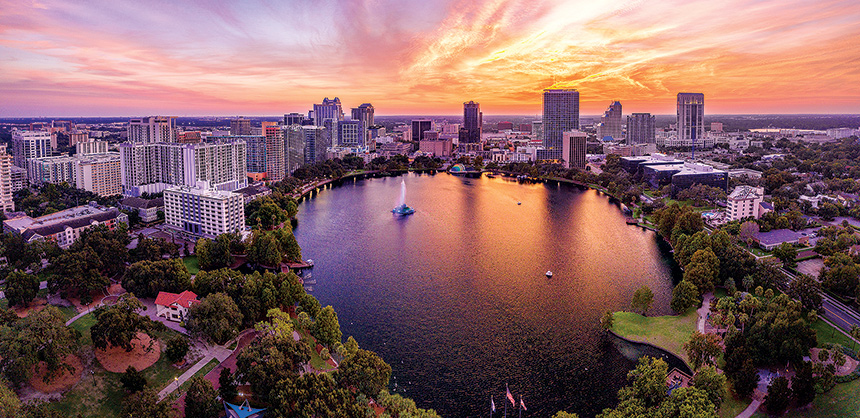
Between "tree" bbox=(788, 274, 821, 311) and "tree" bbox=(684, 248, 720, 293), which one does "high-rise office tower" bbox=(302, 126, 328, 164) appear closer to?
"tree" bbox=(684, 248, 720, 293)

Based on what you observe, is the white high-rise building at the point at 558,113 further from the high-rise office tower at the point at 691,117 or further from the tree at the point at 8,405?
the tree at the point at 8,405

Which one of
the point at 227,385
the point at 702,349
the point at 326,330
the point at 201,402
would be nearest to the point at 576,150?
the point at 702,349

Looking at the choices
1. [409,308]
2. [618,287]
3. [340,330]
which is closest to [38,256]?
[340,330]

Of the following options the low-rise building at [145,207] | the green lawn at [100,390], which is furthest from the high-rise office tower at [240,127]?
the green lawn at [100,390]

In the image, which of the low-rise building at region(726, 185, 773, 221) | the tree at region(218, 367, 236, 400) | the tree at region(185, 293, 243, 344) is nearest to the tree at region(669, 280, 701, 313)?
the low-rise building at region(726, 185, 773, 221)

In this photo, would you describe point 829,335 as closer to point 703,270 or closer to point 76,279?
point 703,270

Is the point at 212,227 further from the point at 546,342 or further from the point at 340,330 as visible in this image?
the point at 546,342
